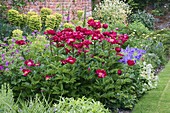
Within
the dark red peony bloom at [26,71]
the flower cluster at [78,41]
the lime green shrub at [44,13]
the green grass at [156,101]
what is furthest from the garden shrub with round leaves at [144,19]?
the dark red peony bloom at [26,71]

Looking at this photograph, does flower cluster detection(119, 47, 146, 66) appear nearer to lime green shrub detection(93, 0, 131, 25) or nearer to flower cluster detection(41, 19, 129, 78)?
flower cluster detection(41, 19, 129, 78)

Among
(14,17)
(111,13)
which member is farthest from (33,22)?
(111,13)

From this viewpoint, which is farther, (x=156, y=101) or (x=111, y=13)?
(x=111, y=13)

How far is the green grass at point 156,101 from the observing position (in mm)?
4055

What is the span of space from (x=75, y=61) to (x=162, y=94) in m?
1.66

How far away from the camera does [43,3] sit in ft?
25.3

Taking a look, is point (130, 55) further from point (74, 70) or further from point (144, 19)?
point (144, 19)

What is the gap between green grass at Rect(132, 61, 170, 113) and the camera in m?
4.05

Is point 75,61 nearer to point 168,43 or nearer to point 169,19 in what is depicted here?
point 168,43

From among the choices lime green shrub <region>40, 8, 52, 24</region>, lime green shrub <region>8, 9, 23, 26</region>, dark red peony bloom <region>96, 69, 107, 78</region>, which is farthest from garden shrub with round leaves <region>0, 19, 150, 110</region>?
lime green shrub <region>40, 8, 52, 24</region>

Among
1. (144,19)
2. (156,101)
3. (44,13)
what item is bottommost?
(156,101)

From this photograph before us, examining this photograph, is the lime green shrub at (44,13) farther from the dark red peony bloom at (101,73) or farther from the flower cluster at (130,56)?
the dark red peony bloom at (101,73)

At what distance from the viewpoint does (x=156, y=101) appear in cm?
437

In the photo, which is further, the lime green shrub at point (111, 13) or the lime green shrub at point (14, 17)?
the lime green shrub at point (111, 13)
